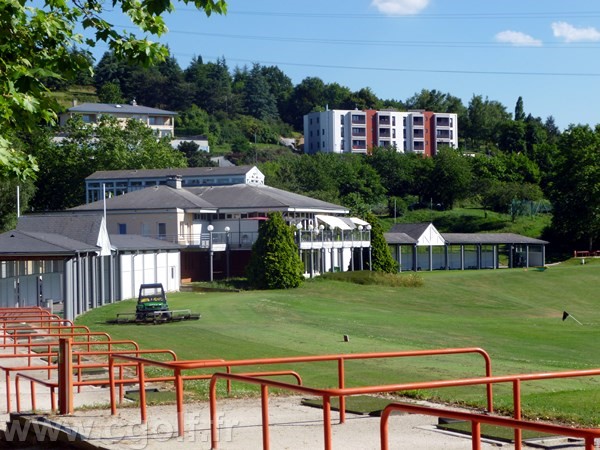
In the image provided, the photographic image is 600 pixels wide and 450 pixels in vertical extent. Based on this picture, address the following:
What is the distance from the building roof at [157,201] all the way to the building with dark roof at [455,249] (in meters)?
18.3

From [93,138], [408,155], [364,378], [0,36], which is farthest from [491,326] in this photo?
[408,155]

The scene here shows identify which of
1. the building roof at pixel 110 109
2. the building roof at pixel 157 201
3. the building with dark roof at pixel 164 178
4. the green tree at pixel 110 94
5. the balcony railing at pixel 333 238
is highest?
the green tree at pixel 110 94

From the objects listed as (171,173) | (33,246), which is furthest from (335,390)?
(171,173)

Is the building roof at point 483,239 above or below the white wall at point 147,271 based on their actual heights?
above

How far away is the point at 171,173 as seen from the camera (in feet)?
296

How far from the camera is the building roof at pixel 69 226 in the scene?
45.7 metres

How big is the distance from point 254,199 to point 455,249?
30.6m

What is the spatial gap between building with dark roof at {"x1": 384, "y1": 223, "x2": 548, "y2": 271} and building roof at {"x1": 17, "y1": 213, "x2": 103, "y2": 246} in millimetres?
41210

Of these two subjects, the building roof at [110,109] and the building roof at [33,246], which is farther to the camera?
the building roof at [110,109]

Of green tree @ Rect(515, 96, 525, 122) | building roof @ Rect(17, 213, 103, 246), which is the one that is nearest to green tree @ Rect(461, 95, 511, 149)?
green tree @ Rect(515, 96, 525, 122)

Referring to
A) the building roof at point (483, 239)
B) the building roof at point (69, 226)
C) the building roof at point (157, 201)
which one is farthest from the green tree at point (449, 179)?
the building roof at point (69, 226)

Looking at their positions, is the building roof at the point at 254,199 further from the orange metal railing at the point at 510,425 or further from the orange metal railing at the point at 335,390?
the orange metal railing at the point at 510,425

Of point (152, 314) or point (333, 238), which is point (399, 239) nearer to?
point (333, 238)

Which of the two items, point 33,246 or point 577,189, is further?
point 577,189
